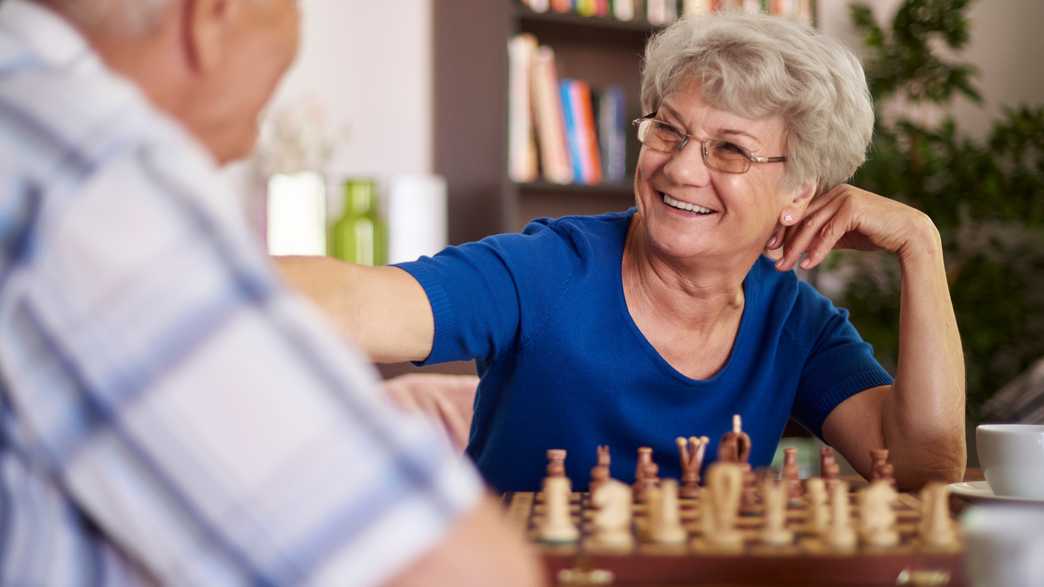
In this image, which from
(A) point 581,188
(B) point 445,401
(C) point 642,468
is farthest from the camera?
(A) point 581,188

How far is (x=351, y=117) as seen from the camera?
374 cm

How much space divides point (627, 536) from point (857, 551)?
7.8 inches

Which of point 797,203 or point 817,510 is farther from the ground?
point 797,203

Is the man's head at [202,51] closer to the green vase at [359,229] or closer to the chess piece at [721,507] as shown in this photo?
the chess piece at [721,507]

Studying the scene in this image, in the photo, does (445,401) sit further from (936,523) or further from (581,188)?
(581,188)

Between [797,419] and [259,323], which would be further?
[797,419]

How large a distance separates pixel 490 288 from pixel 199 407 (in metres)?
0.99

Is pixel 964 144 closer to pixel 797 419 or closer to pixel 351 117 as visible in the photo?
pixel 351 117

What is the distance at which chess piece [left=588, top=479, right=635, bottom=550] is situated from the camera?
39.8 inches

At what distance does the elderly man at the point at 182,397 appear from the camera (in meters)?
0.60

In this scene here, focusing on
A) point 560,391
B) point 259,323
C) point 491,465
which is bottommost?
point 491,465

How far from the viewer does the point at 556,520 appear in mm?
1039

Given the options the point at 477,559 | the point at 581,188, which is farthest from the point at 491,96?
the point at 477,559

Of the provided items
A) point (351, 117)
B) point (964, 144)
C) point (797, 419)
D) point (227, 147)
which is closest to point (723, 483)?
point (227, 147)
